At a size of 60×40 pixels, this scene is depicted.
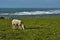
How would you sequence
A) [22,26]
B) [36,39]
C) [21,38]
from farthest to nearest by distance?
[22,26] < [21,38] < [36,39]

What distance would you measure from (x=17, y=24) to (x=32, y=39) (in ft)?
30.4

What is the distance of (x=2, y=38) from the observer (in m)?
20.3

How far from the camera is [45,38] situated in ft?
66.8

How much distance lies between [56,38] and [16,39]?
3.59m

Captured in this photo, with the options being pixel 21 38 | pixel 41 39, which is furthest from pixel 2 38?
pixel 41 39

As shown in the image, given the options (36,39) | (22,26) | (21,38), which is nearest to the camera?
(36,39)

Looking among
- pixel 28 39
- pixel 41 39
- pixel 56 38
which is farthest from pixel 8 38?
A: pixel 56 38

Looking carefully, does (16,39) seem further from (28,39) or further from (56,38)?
(56,38)

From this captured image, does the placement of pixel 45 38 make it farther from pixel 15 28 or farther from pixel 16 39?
pixel 15 28

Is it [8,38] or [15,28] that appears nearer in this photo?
[8,38]

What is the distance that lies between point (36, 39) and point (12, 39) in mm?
2147

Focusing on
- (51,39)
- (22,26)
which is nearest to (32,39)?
(51,39)

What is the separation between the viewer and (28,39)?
20.3m

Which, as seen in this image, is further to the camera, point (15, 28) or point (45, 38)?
point (15, 28)
